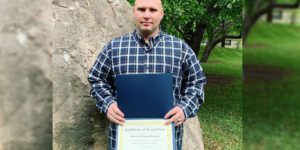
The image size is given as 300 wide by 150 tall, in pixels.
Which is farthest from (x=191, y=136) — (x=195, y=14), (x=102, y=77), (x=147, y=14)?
(x=195, y=14)

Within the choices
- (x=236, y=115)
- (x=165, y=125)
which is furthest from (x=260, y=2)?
(x=236, y=115)

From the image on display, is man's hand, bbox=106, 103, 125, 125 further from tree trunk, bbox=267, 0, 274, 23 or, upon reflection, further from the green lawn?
tree trunk, bbox=267, 0, 274, 23

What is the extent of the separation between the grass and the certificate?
4.74 meters

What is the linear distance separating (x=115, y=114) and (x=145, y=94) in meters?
0.18

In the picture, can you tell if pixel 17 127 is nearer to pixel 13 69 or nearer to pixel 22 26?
pixel 13 69

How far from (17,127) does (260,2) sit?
958 millimetres

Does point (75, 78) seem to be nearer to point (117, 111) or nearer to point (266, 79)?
point (117, 111)

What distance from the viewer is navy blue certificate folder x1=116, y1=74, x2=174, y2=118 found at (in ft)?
7.32

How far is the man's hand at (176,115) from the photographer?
225 cm

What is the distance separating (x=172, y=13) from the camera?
26.9 feet

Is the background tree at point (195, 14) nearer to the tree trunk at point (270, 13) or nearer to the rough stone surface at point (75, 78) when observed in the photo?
the rough stone surface at point (75, 78)

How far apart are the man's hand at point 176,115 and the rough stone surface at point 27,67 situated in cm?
89

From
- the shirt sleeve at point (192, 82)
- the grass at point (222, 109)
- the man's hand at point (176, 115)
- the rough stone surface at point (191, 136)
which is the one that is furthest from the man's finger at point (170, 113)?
the grass at point (222, 109)

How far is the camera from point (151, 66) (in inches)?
93.8
